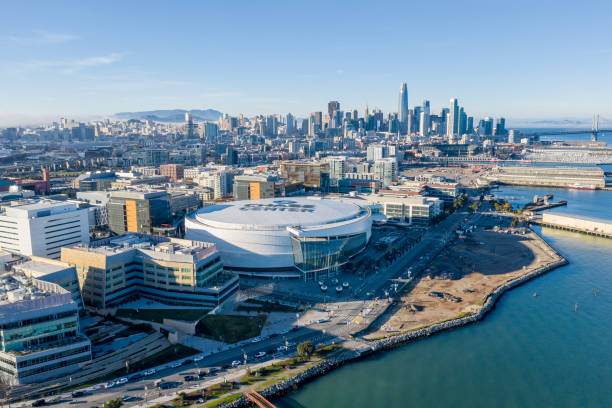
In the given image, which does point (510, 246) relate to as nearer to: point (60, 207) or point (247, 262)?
point (247, 262)

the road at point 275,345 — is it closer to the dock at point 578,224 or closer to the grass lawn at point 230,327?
the grass lawn at point 230,327

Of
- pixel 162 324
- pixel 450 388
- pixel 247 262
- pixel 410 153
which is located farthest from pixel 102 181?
pixel 410 153

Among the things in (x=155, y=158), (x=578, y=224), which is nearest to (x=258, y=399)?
(x=578, y=224)

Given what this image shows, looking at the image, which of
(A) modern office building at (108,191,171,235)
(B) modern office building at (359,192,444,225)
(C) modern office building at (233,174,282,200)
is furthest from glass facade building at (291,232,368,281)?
(C) modern office building at (233,174,282,200)

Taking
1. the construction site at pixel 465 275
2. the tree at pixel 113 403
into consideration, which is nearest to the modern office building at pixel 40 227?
the tree at pixel 113 403

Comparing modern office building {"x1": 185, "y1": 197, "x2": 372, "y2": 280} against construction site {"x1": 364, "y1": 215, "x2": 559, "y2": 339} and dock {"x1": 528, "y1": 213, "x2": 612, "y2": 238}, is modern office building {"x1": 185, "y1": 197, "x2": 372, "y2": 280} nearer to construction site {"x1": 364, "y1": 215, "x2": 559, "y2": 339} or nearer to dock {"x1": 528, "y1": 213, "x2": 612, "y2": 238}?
construction site {"x1": 364, "y1": 215, "x2": 559, "y2": 339}
